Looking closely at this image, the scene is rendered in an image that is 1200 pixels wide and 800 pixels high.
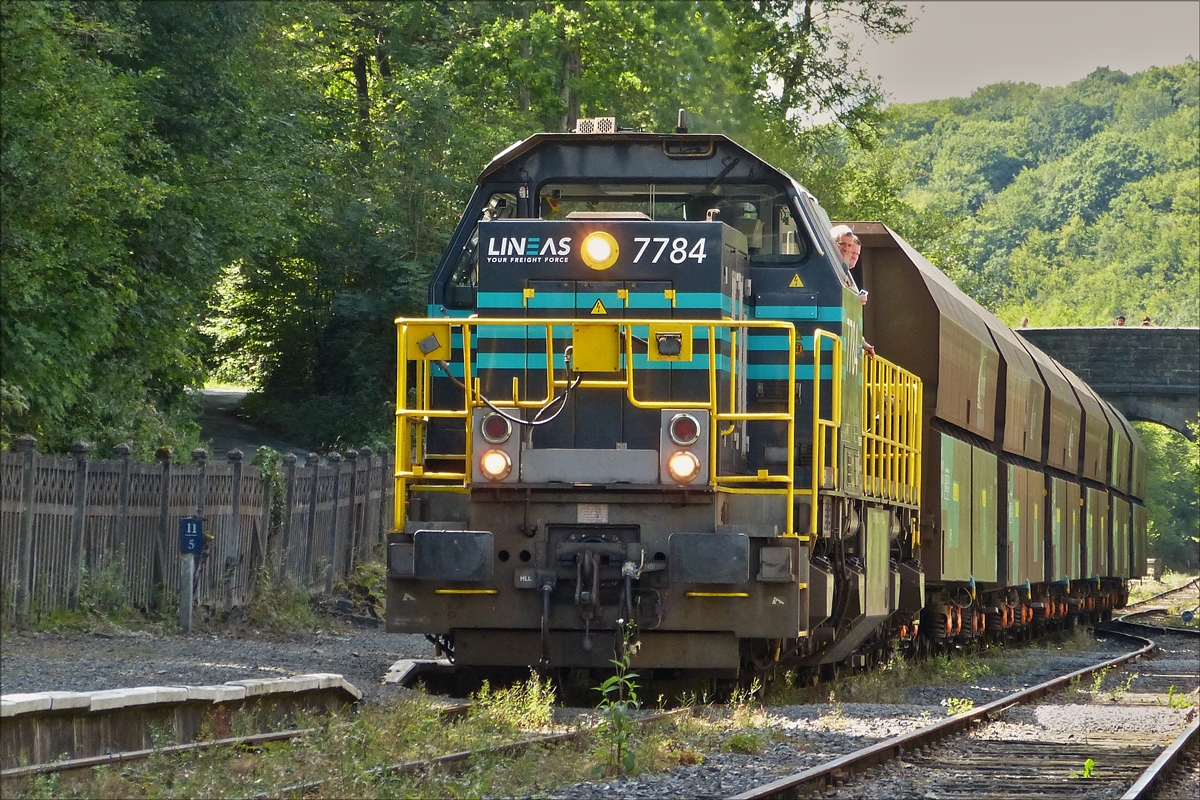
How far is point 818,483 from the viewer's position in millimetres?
8938

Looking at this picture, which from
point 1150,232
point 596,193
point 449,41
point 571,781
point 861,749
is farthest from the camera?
point 1150,232

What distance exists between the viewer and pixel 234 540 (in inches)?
597

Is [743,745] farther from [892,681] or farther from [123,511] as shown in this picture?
[123,511]

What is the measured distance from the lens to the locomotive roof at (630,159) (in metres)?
9.91

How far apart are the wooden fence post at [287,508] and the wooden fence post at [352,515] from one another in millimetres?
1611

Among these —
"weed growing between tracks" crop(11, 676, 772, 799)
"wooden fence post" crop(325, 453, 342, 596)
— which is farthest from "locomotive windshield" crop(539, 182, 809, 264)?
"wooden fence post" crop(325, 453, 342, 596)

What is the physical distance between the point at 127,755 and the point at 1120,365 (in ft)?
118

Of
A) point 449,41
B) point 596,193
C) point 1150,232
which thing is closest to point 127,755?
point 596,193

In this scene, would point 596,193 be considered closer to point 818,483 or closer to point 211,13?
point 818,483

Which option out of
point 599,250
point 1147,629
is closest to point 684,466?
Result: point 599,250

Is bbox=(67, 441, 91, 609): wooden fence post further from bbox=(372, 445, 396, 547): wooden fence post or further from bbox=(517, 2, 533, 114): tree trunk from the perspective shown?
bbox=(517, 2, 533, 114): tree trunk

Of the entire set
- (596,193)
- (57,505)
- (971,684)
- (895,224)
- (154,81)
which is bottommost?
(971,684)

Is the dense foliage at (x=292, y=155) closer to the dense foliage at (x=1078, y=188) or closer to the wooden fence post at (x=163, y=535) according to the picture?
the wooden fence post at (x=163, y=535)

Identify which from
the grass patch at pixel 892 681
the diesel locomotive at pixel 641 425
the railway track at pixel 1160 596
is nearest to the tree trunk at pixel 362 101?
the grass patch at pixel 892 681
